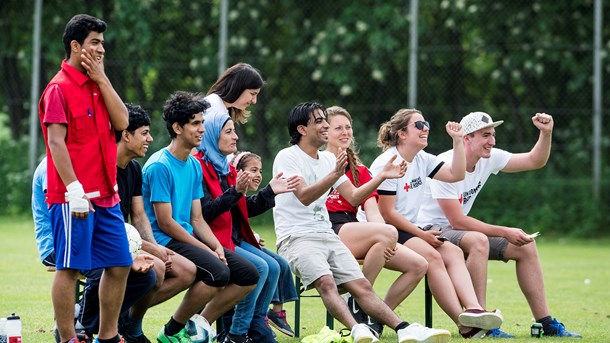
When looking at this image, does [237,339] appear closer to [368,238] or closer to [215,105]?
[368,238]

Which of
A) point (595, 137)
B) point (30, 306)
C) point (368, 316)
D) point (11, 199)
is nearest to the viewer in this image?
point (368, 316)

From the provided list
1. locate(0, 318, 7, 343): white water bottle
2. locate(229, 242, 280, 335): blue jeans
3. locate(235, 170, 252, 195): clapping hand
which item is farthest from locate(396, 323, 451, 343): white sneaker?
locate(0, 318, 7, 343): white water bottle

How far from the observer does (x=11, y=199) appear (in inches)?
669

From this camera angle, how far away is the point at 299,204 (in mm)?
6789

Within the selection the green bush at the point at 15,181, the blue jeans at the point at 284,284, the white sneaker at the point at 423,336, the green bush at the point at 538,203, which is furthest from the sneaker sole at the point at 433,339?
the green bush at the point at 15,181

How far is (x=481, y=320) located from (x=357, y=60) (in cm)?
1088

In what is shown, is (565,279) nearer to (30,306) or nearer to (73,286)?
(30,306)

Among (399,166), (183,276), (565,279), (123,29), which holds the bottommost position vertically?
(565,279)

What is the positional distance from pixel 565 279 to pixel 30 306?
5.68 meters

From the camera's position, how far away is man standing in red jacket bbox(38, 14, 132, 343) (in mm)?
5336

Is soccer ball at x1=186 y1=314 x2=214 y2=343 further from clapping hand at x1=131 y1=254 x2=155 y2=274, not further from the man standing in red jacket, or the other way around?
the man standing in red jacket

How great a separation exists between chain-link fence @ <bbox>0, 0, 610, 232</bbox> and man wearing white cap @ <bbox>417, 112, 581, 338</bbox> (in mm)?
8377

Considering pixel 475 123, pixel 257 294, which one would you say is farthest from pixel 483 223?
pixel 257 294

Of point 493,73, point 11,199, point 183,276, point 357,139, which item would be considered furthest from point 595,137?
point 183,276
